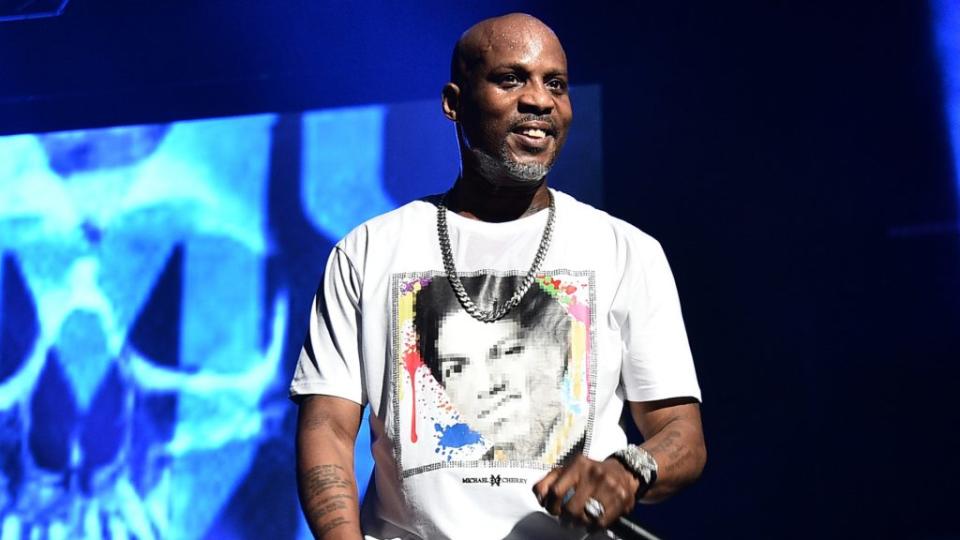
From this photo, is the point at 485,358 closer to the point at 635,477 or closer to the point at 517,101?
the point at 635,477

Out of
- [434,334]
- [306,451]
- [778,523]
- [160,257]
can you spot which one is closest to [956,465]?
[778,523]

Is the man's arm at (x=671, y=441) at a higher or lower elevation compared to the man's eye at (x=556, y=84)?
lower

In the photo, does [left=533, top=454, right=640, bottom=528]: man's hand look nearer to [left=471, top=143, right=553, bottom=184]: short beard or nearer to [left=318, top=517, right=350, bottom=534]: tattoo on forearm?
[left=318, top=517, right=350, bottom=534]: tattoo on forearm

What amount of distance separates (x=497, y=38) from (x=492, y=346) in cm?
50

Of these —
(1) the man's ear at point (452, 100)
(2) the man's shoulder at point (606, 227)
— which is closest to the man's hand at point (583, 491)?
(2) the man's shoulder at point (606, 227)

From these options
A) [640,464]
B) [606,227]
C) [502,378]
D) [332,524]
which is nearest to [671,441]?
[640,464]

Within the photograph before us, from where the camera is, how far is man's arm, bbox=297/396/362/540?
1580 mm

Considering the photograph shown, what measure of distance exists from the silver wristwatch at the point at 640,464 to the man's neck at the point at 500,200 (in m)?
0.48

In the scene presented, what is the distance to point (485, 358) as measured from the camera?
1657 millimetres

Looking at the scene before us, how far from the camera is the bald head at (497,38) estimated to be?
1.81m

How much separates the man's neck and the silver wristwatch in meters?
0.48

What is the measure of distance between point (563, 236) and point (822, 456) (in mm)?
856

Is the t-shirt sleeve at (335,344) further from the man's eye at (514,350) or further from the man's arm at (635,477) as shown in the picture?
the man's arm at (635,477)

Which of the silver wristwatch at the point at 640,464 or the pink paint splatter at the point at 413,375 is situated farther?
the pink paint splatter at the point at 413,375
